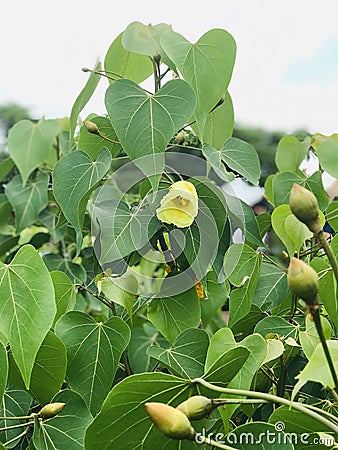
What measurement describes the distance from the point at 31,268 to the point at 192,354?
13 centimetres

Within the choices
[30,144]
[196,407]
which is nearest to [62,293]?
[196,407]

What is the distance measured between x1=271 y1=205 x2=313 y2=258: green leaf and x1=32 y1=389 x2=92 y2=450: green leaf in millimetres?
188

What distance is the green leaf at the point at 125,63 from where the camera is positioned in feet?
1.96

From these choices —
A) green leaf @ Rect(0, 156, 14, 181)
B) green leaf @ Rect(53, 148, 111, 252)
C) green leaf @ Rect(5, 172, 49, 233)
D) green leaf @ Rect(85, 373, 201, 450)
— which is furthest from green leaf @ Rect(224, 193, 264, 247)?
green leaf @ Rect(0, 156, 14, 181)

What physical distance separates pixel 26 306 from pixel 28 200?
23.3 inches

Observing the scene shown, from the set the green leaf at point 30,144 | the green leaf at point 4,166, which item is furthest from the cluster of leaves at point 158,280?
the green leaf at point 4,166

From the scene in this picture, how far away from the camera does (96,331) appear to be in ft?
1.54

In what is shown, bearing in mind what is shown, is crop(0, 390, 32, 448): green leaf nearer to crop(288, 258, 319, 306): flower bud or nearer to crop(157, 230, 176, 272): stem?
crop(157, 230, 176, 272): stem

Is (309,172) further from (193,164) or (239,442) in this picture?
(239,442)

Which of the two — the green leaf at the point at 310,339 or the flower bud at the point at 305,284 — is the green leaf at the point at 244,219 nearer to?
the green leaf at the point at 310,339

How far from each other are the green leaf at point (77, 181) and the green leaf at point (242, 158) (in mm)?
110

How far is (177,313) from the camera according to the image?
19.7 inches

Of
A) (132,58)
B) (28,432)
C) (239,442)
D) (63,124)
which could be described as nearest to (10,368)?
(28,432)

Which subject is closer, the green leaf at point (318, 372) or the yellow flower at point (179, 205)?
the green leaf at point (318, 372)
